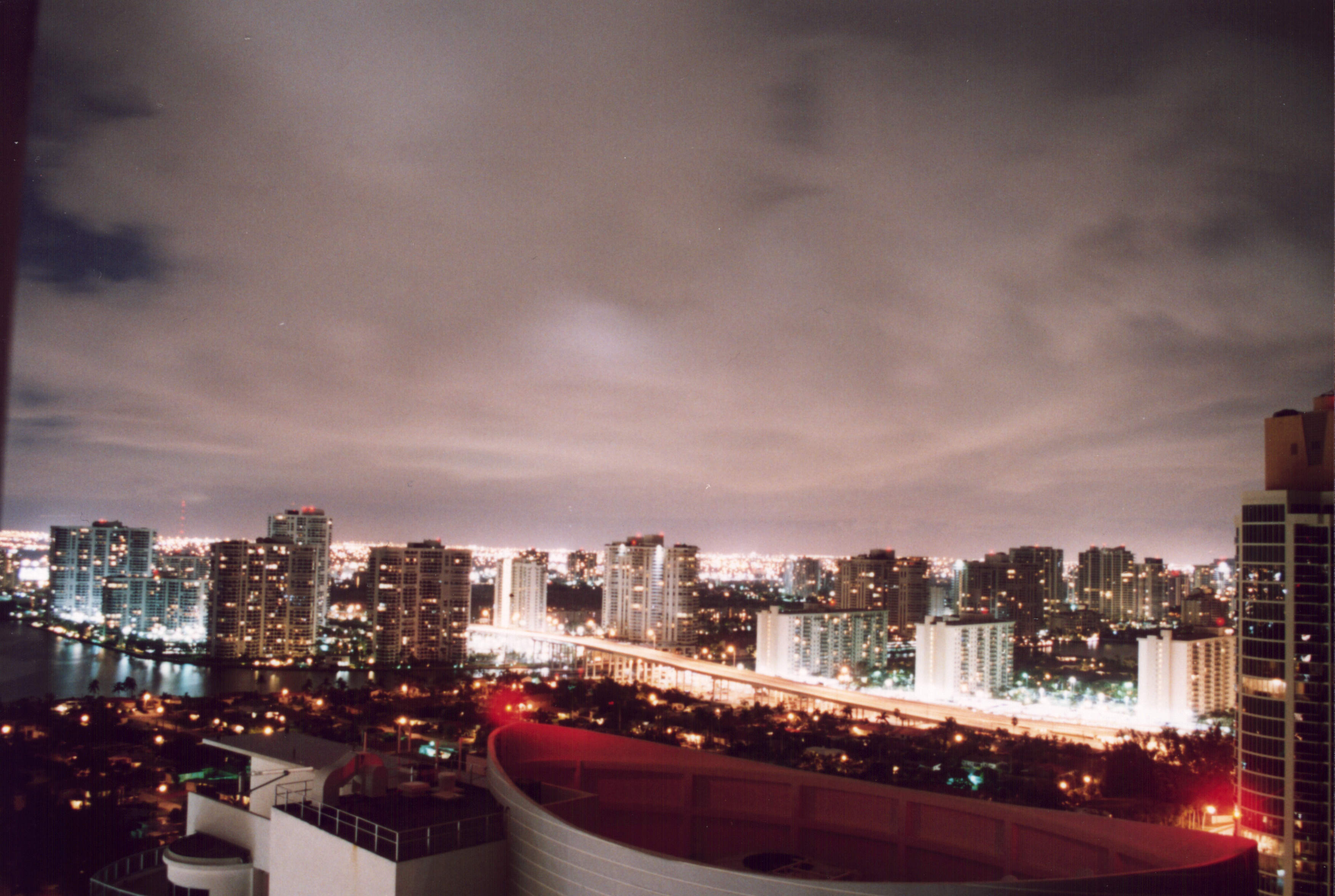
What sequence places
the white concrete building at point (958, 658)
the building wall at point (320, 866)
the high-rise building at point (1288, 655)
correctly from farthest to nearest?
1. the white concrete building at point (958, 658)
2. the high-rise building at point (1288, 655)
3. the building wall at point (320, 866)

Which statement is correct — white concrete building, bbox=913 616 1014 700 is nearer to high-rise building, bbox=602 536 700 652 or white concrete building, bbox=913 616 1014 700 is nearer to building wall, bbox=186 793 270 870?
high-rise building, bbox=602 536 700 652

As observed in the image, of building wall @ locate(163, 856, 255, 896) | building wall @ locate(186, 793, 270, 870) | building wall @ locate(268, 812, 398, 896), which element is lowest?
building wall @ locate(163, 856, 255, 896)

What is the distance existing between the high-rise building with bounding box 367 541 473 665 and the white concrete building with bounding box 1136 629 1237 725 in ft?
40.4

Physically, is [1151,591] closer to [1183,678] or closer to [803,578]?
[1183,678]

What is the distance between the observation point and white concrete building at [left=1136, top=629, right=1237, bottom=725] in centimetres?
1100

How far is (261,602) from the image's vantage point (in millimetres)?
16719

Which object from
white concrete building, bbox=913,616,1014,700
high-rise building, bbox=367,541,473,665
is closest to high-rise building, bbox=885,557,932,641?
white concrete building, bbox=913,616,1014,700

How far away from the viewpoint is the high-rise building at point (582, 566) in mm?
32219

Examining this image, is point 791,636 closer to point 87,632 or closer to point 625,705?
point 625,705

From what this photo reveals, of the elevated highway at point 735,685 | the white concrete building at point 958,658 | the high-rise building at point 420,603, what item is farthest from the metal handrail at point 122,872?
the high-rise building at point 420,603

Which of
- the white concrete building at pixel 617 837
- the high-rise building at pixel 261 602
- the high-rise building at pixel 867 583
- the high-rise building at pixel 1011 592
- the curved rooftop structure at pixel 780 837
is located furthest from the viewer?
the high-rise building at pixel 867 583

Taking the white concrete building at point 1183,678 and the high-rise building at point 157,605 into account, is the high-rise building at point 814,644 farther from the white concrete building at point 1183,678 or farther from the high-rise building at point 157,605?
the high-rise building at point 157,605

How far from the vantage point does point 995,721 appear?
10836 mm

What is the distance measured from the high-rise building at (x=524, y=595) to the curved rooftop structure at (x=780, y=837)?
20022 mm
